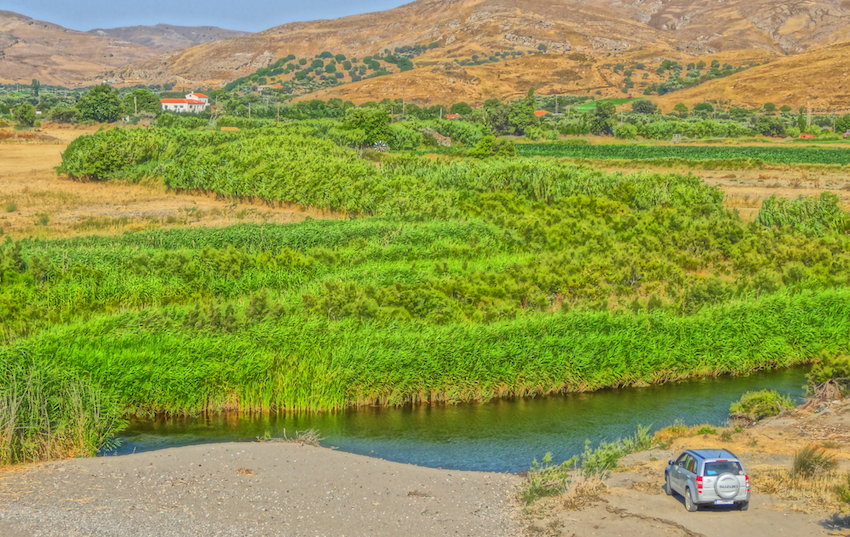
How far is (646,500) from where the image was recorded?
17.5m

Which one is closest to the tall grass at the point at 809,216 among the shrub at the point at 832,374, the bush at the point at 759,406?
the shrub at the point at 832,374

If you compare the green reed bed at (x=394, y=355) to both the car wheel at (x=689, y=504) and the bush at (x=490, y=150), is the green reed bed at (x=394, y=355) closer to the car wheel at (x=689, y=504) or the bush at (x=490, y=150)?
the car wheel at (x=689, y=504)

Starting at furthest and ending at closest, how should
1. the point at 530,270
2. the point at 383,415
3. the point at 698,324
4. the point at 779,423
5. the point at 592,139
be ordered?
the point at 592,139, the point at 530,270, the point at 698,324, the point at 383,415, the point at 779,423

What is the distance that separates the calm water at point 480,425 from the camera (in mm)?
23125

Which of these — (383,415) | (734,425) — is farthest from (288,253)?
(734,425)

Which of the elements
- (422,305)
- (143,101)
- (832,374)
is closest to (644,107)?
(143,101)

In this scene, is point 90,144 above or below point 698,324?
above

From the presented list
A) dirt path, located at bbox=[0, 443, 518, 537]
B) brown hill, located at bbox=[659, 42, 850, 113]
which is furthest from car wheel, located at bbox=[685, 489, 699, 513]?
brown hill, located at bbox=[659, 42, 850, 113]

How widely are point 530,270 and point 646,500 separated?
64.7 feet

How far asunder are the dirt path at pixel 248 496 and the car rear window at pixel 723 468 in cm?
397

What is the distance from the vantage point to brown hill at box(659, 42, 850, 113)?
178 m

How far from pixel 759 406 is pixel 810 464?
267 inches

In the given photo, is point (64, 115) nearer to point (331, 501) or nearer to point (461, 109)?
point (461, 109)

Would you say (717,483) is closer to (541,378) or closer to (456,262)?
(541,378)
